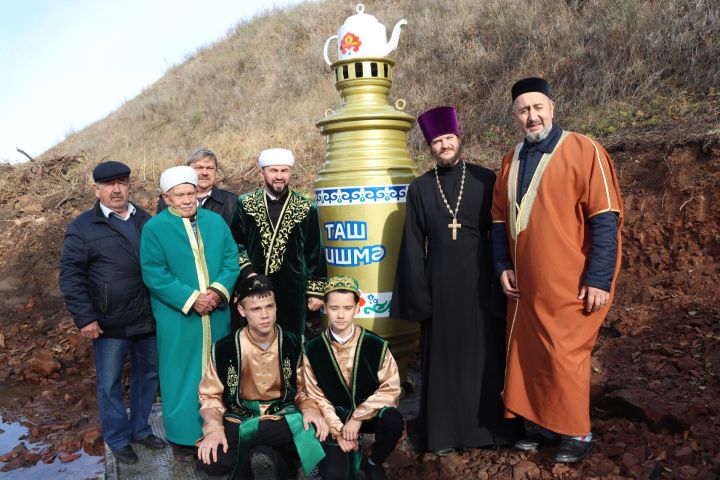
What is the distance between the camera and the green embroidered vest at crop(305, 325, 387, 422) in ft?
10.3

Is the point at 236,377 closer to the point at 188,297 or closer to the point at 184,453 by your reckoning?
the point at 188,297

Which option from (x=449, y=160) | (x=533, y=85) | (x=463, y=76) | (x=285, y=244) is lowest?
(x=285, y=244)

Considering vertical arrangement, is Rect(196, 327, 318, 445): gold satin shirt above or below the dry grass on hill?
below

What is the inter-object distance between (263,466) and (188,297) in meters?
1.07

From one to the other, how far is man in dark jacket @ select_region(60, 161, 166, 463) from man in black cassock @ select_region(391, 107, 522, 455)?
169 centimetres

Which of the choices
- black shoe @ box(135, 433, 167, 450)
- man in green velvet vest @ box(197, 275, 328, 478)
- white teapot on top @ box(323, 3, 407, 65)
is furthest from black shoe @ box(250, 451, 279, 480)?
white teapot on top @ box(323, 3, 407, 65)

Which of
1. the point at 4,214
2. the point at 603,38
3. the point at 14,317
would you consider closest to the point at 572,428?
the point at 603,38

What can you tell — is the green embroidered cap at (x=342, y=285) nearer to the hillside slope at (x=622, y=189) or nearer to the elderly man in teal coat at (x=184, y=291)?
the elderly man in teal coat at (x=184, y=291)

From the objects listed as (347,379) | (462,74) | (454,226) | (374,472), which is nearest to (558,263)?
(454,226)

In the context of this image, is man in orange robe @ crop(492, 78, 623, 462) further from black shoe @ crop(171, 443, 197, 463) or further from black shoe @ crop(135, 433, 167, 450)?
black shoe @ crop(135, 433, 167, 450)

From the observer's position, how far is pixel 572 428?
9.84 ft

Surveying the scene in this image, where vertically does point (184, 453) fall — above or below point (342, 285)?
below

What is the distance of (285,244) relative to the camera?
12.7 ft

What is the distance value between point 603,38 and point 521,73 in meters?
1.25
